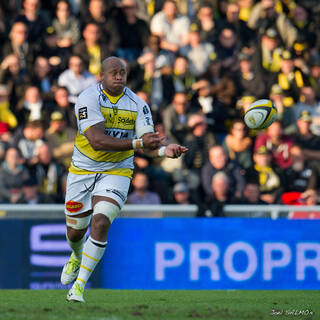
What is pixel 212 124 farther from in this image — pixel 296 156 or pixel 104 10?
pixel 104 10

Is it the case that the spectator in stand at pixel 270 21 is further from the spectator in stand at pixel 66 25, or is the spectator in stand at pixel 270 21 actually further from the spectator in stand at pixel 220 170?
the spectator in stand at pixel 220 170

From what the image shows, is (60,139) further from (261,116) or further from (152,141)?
(152,141)

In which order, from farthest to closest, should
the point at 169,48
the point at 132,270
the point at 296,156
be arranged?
the point at 169,48, the point at 296,156, the point at 132,270

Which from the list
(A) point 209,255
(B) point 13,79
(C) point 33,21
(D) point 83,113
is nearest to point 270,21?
(C) point 33,21

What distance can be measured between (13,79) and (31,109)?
688 millimetres

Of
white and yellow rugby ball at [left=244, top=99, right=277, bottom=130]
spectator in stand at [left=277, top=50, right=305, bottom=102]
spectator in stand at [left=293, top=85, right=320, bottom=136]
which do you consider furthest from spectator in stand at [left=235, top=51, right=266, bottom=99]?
white and yellow rugby ball at [left=244, top=99, right=277, bottom=130]

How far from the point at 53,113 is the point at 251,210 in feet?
12.0

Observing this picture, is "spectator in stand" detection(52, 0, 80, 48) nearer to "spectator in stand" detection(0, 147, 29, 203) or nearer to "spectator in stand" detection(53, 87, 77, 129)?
"spectator in stand" detection(53, 87, 77, 129)

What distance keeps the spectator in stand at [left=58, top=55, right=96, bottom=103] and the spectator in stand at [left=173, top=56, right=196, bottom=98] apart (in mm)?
1567

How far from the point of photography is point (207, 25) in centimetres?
1666

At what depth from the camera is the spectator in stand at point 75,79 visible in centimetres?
1478

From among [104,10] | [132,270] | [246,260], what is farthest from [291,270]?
[104,10]

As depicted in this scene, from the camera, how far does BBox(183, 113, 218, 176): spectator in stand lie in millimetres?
14164

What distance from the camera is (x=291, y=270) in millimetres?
12633
